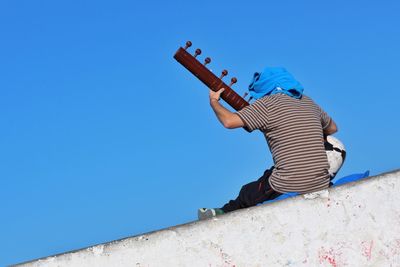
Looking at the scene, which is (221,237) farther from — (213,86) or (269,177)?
(213,86)

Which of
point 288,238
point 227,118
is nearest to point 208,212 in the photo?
point 227,118

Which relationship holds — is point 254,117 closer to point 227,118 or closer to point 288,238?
point 227,118

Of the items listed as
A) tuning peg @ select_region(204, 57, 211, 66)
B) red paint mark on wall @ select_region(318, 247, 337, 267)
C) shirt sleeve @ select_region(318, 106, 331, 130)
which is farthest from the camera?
tuning peg @ select_region(204, 57, 211, 66)

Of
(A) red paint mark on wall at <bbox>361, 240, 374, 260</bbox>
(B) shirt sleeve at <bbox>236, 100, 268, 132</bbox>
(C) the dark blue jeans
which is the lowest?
(A) red paint mark on wall at <bbox>361, 240, 374, 260</bbox>

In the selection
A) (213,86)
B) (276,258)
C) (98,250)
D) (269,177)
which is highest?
(213,86)

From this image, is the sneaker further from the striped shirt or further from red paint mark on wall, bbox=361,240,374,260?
red paint mark on wall, bbox=361,240,374,260

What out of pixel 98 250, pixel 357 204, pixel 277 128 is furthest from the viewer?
pixel 277 128

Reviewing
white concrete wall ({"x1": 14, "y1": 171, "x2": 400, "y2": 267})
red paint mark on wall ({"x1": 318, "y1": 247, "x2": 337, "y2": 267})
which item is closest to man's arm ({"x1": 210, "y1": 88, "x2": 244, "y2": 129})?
white concrete wall ({"x1": 14, "y1": 171, "x2": 400, "y2": 267})


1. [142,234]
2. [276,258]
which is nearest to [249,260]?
[276,258]

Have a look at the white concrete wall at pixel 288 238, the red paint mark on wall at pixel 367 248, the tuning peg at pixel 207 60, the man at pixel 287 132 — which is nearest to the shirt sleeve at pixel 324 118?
the man at pixel 287 132

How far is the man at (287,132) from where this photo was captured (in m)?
4.87

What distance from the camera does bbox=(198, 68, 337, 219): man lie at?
4871 mm

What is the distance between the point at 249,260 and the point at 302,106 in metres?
1.54

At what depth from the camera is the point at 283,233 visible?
410 centimetres
